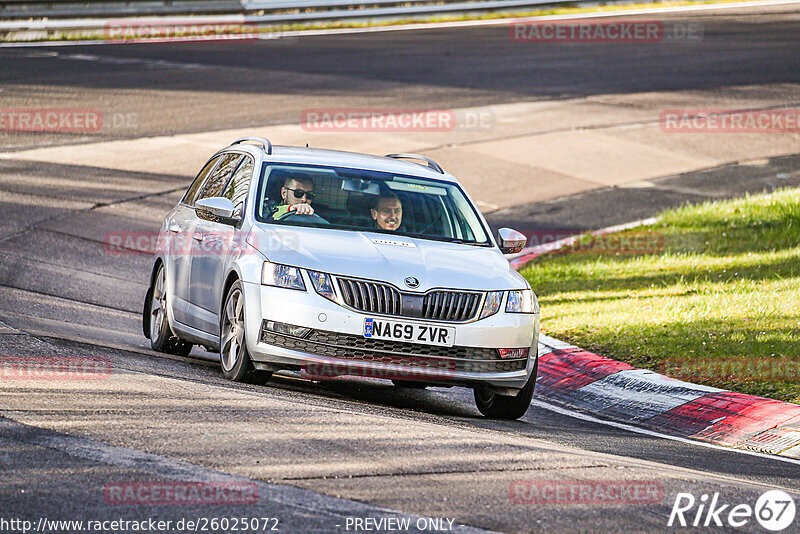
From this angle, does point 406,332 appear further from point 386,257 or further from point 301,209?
point 301,209

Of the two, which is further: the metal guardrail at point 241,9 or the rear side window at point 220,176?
the metal guardrail at point 241,9

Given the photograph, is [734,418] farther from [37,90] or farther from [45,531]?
[37,90]

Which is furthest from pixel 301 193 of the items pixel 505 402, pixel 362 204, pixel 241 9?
pixel 241 9

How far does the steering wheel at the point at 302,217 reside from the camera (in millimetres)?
9008

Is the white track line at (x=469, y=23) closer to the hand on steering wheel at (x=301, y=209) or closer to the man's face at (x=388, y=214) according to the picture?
the hand on steering wheel at (x=301, y=209)

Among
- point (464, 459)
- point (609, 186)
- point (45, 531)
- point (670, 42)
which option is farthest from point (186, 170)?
point (670, 42)

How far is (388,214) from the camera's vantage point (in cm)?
919

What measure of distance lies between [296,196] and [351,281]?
1.33m

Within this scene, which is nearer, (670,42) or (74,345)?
(74,345)

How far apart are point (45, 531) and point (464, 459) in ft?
7.86

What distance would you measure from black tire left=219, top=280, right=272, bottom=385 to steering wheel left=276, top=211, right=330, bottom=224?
0.70 metres

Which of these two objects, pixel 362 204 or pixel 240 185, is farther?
pixel 240 185

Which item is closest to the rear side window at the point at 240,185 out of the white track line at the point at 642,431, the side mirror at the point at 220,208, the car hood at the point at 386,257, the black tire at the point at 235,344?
the side mirror at the point at 220,208

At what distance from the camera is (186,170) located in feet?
64.8
